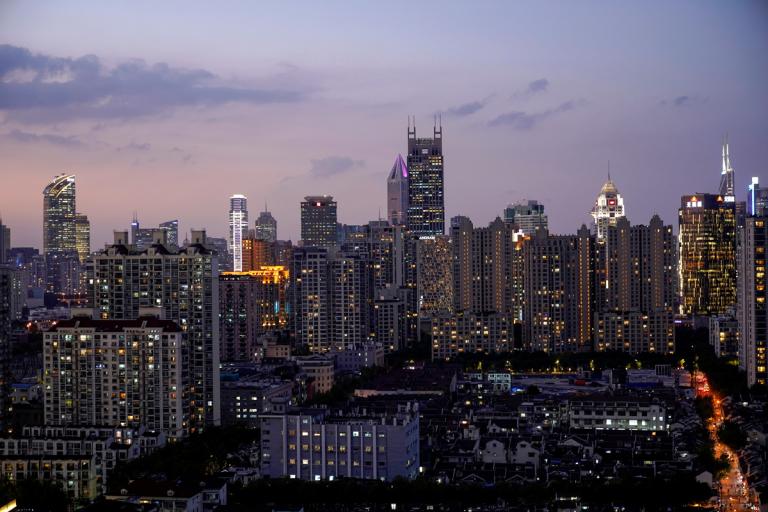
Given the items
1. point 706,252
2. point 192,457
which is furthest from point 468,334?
point 192,457

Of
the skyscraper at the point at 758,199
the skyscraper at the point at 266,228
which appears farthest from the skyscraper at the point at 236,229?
the skyscraper at the point at 758,199

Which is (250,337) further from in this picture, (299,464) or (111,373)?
(299,464)

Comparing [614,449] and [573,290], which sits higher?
[573,290]

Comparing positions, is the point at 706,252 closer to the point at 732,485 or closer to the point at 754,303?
the point at 754,303

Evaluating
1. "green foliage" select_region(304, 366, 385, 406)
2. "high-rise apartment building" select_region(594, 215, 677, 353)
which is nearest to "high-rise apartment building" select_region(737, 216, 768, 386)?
"green foliage" select_region(304, 366, 385, 406)

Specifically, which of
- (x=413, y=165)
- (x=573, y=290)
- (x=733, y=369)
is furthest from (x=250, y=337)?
(x=413, y=165)
